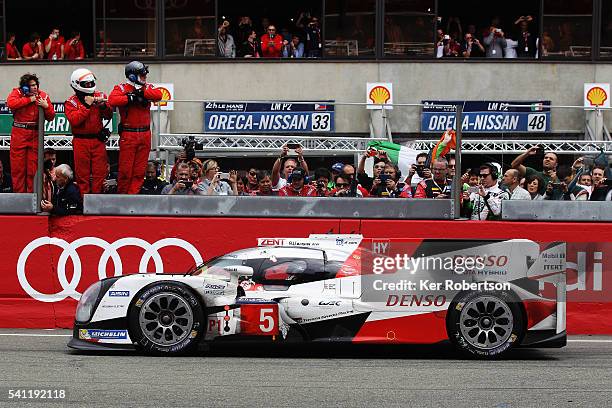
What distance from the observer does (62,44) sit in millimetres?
25453

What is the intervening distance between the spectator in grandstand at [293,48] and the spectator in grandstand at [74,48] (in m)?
4.62

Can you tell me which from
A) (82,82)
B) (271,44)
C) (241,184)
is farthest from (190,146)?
(271,44)

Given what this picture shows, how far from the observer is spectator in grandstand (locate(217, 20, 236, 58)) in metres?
25.1

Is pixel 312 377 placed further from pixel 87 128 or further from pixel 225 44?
pixel 225 44

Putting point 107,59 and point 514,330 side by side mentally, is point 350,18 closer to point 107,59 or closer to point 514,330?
point 107,59

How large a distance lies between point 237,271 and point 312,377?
1.67 meters

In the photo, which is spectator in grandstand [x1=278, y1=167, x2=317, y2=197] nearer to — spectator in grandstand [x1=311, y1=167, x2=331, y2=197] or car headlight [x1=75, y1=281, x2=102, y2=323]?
spectator in grandstand [x1=311, y1=167, x2=331, y2=197]

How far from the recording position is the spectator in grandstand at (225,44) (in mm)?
25141

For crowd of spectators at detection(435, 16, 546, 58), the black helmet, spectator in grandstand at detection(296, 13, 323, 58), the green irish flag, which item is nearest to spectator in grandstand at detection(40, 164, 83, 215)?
the black helmet

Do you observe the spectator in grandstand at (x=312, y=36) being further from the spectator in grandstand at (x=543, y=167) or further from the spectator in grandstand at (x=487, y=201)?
the spectator in grandstand at (x=487, y=201)

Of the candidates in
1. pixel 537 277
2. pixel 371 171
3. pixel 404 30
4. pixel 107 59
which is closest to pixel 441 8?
pixel 404 30

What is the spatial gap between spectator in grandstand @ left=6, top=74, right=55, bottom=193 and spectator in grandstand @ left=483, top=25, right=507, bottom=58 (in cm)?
1410

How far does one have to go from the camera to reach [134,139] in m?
13.1

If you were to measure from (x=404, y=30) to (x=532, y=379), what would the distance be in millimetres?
16481
